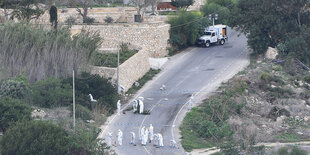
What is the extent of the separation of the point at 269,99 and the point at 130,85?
10103 millimetres

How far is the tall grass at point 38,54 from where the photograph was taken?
38.4m

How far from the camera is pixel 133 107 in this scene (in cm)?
3497

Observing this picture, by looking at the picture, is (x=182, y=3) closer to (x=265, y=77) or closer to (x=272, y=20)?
(x=272, y=20)

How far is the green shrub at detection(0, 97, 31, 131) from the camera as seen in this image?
29086 millimetres

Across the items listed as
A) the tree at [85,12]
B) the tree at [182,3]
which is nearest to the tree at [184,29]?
the tree at [85,12]

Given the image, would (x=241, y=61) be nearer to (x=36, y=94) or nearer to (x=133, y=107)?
(x=133, y=107)

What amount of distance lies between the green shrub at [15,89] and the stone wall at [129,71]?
22.1 feet

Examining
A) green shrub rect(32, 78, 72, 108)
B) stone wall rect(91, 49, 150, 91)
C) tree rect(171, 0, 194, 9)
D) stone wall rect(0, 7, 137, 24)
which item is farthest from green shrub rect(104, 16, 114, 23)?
green shrub rect(32, 78, 72, 108)

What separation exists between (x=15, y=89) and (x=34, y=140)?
997 cm

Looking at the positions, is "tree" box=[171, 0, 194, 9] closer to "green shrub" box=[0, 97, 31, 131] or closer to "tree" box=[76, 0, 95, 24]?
"tree" box=[76, 0, 95, 24]

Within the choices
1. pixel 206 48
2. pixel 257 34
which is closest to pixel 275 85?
pixel 257 34

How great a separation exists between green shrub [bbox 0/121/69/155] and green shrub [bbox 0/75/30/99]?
849 centimetres

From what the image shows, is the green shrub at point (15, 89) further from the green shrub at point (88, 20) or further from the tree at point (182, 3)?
the tree at point (182, 3)

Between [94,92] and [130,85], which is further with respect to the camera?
[130,85]
